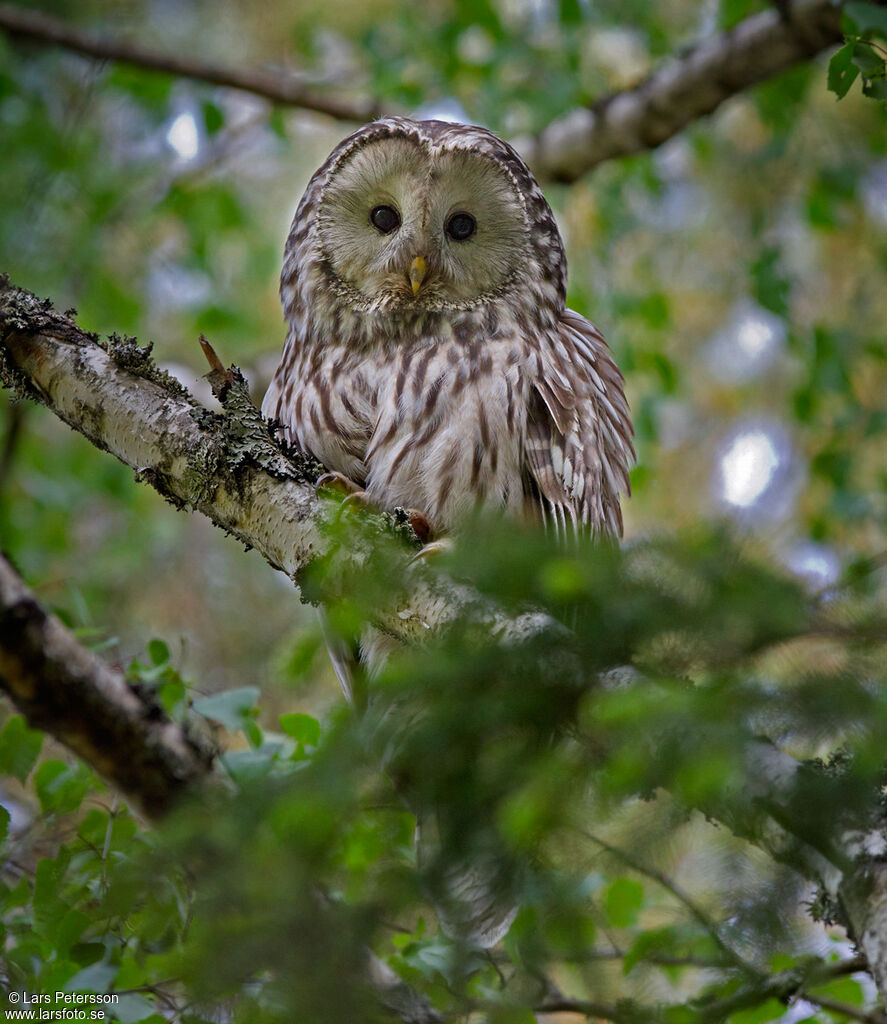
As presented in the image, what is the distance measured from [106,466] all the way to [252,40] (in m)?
2.55

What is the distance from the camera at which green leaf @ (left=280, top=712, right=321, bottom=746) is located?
241 cm

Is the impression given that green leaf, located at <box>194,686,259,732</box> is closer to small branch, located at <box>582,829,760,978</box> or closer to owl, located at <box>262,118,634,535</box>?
owl, located at <box>262,118,634,535</box>

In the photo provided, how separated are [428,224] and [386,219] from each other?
0.57 ft

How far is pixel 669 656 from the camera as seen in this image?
4.10ft

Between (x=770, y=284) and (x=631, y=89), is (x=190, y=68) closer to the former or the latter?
(x=631, y=89)

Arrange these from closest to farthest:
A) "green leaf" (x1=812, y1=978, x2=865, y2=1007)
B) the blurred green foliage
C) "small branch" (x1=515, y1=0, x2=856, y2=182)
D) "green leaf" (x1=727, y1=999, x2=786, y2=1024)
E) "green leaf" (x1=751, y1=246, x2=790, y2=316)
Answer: the blurred green foliage → "green leaf" (x1=727, y1=999, x2=786, y2=1024) → "green leaf" (x1=812, y1=978, x2=865, y2=1007) → "small branch" (x1=515, y1=0, x2=856, y2=182) → "green leaf" (x1=751, y1=246, x2=790, y2=316)

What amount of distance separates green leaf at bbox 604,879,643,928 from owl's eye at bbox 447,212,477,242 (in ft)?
5.70

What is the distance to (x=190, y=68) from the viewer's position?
4.66 m

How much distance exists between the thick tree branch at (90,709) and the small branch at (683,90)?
3.13m

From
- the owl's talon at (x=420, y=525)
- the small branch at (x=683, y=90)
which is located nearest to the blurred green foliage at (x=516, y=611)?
the small branch at (x=683, y=90)

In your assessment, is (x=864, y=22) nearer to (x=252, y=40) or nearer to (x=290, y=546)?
(x=290, y=546)

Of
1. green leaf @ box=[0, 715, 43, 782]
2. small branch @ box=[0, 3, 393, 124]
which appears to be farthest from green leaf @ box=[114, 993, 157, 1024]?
small branch @ box=[0, 3, 393, 124]

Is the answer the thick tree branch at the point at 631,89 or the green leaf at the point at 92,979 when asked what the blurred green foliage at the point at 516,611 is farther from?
the thick tree branch at the point at 631,89

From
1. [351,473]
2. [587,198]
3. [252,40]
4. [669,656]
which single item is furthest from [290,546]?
[252,40]
